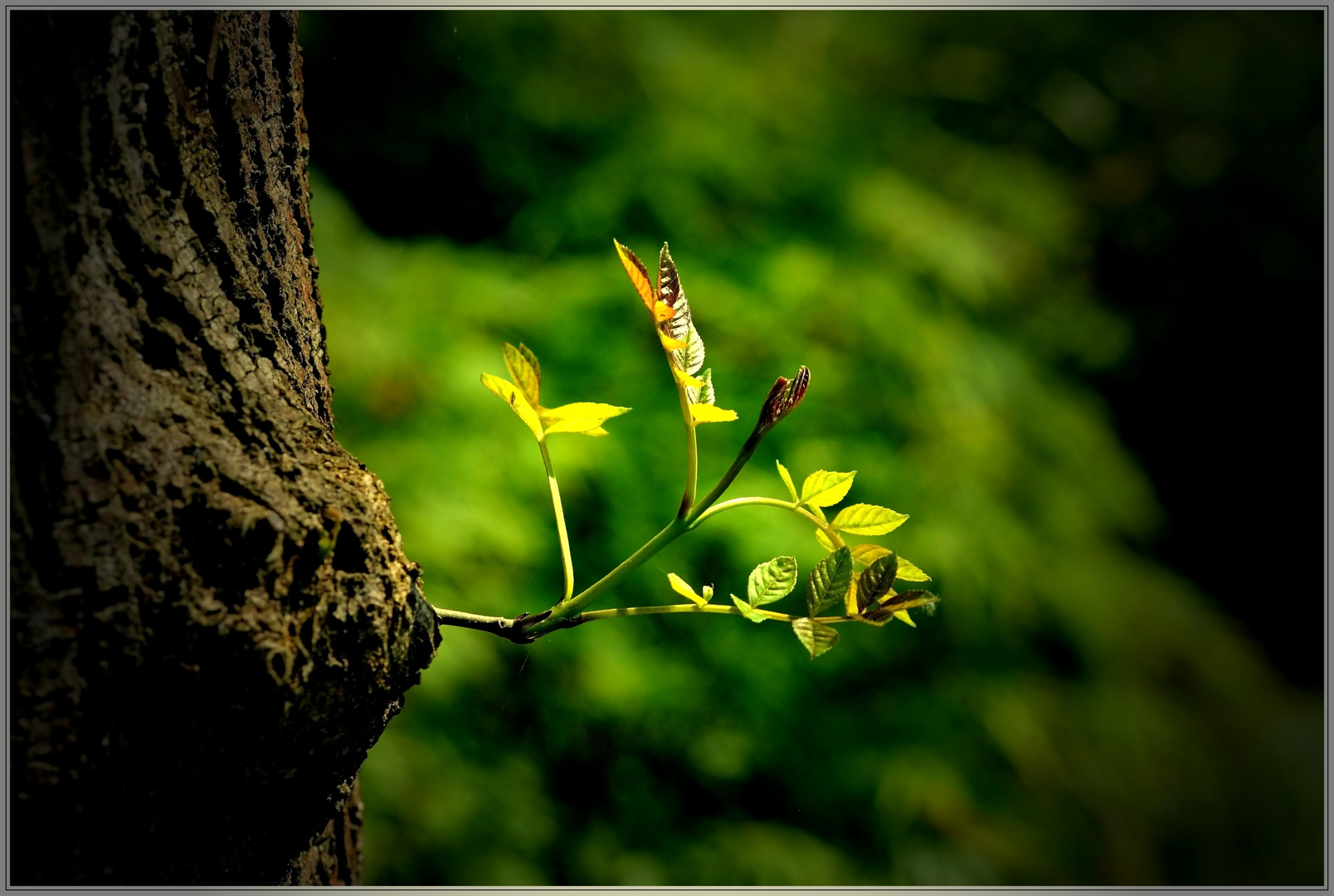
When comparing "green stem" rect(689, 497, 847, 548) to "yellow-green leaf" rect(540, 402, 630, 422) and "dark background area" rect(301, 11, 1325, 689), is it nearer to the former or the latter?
"yellow-green leaf" rect(540, 402, 630, 422)

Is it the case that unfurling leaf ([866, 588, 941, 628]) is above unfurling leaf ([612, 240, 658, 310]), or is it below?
below

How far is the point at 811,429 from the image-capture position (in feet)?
4.41

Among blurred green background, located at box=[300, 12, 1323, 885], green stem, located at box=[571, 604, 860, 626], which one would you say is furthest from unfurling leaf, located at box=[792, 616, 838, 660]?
blurred green background, located at box=[300, 12, 1323, 885]

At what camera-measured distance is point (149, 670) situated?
361 mm

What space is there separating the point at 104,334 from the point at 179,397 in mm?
42

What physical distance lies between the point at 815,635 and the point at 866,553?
76 millimetres

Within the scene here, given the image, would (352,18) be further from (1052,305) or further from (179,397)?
(1052,305)

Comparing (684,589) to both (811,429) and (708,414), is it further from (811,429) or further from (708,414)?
(811,429)

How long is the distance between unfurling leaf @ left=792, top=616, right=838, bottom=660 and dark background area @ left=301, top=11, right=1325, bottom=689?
106 cm

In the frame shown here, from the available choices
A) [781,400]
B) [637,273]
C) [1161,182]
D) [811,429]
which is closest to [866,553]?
[781,400]

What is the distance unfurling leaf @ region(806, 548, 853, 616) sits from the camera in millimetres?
432

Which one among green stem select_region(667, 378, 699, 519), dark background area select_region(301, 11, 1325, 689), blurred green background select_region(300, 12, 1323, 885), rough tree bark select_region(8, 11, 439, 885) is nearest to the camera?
rough tree bark select_region(8, 11, 439, 885)

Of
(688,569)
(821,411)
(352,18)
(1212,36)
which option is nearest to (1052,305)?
(1212,36)

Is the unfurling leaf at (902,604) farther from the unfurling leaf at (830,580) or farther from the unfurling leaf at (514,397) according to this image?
the unfurling leaf at (514,397)
